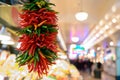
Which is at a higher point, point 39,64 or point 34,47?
point 34,47

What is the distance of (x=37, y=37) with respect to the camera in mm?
1414

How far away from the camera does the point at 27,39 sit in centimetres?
143

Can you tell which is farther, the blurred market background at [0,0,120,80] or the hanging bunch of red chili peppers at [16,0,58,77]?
the blurred market background at [0,0,120,80]

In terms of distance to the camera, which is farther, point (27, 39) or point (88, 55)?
point (88, 55)

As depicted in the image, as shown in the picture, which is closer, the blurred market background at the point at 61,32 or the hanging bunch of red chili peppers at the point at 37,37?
the hanging bunch of red chili peppers at the point at 37,37

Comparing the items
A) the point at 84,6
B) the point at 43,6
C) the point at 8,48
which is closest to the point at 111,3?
the point at 84,6

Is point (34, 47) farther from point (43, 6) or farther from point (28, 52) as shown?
point (43, 6)

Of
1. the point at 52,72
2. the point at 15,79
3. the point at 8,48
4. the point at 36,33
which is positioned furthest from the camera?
the point at 8,48

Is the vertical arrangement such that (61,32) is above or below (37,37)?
above

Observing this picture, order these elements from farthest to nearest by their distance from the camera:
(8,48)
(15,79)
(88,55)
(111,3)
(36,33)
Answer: (88,55), (111,3), (8,48), (15,79), (36,33)

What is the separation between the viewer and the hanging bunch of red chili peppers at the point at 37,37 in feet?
4.65

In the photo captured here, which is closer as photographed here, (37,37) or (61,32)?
(37,37)

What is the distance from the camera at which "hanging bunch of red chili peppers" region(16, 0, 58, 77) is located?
142 centimetres

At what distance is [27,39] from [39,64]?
0.62 ft
